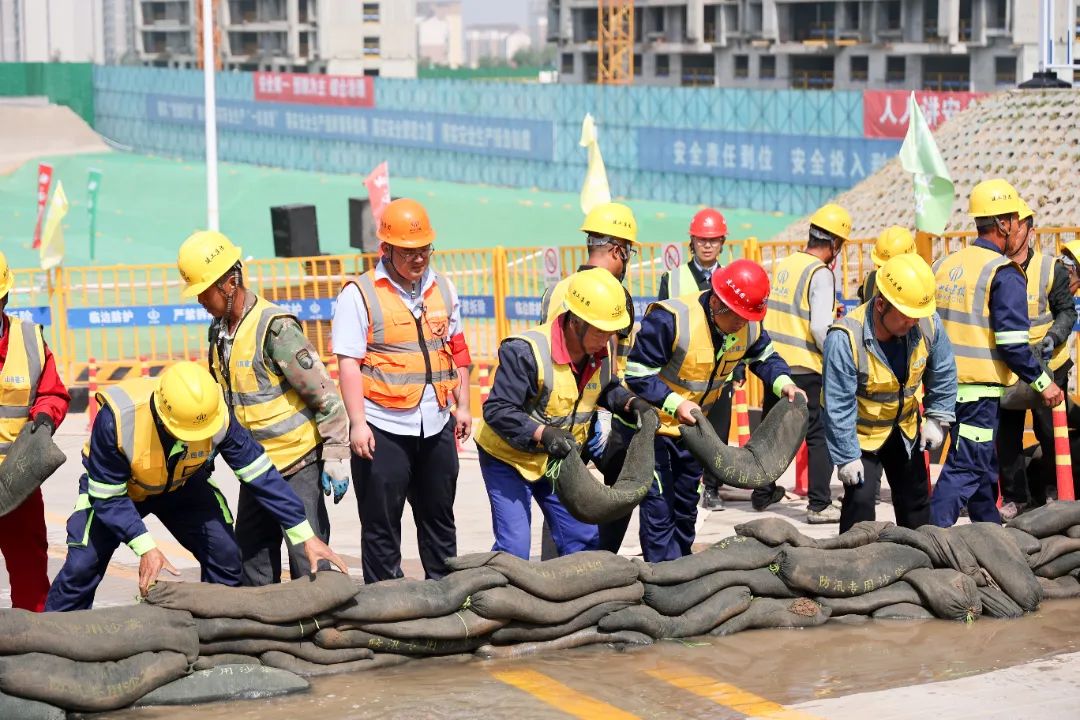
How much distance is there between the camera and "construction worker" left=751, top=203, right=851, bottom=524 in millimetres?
9664

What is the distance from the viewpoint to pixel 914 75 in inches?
2630

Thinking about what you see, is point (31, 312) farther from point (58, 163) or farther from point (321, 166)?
point (58, 163)

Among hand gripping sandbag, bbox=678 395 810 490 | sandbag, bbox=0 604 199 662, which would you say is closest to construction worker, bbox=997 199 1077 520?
hand gripping sandbag, bbox=678 395 810 490

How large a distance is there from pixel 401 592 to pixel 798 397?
2224mm

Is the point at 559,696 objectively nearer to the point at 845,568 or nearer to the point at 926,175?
the point at 845,568

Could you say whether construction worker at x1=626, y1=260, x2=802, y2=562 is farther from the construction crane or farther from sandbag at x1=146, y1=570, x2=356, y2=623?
the construction crane

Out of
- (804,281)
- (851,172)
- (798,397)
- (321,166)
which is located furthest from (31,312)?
(321,166)

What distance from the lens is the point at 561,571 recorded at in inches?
257

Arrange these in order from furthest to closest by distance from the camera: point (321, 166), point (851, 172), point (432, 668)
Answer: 1. point (321, 166)
2. point (851, 172)
3. point (432, 668)

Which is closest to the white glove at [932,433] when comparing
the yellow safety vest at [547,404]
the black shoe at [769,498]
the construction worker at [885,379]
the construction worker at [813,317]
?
the construction worker at [885,379]

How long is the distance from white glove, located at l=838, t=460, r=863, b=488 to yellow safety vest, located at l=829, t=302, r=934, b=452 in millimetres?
156

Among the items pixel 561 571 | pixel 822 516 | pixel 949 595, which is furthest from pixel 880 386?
pixel 822 516

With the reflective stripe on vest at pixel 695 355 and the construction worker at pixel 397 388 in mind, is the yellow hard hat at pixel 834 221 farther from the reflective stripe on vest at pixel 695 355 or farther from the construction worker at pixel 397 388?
the construction worker at pixel 397 388

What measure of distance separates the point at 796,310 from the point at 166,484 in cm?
473
